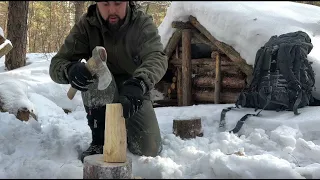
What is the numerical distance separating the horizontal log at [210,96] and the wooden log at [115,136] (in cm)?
480

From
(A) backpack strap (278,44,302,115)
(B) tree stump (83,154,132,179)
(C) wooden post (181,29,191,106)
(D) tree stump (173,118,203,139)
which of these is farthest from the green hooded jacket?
(C) wooden post (181,29,191,106)

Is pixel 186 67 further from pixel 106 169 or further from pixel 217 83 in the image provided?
pixel 106 169

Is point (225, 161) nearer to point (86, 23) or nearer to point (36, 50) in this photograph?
point (86, 23)

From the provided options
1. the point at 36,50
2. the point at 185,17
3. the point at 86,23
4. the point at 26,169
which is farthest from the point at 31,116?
the point at 36,50

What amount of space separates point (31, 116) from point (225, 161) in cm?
277

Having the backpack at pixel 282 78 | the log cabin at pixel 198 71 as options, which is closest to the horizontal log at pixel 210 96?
the log cabin at pixel 198 71

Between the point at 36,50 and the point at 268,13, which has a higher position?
the point at 268,13

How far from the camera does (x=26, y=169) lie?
1968 mm

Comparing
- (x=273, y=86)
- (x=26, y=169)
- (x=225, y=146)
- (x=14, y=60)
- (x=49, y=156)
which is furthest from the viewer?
(x=14, y=60)

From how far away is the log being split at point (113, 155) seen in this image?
1607 millimetres

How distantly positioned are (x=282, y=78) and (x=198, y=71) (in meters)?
2.82

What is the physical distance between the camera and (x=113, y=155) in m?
1.79

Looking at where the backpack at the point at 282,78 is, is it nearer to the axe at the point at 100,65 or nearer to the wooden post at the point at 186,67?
the wooden post at the point at 186,67

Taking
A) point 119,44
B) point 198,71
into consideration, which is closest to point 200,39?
point 198,71
